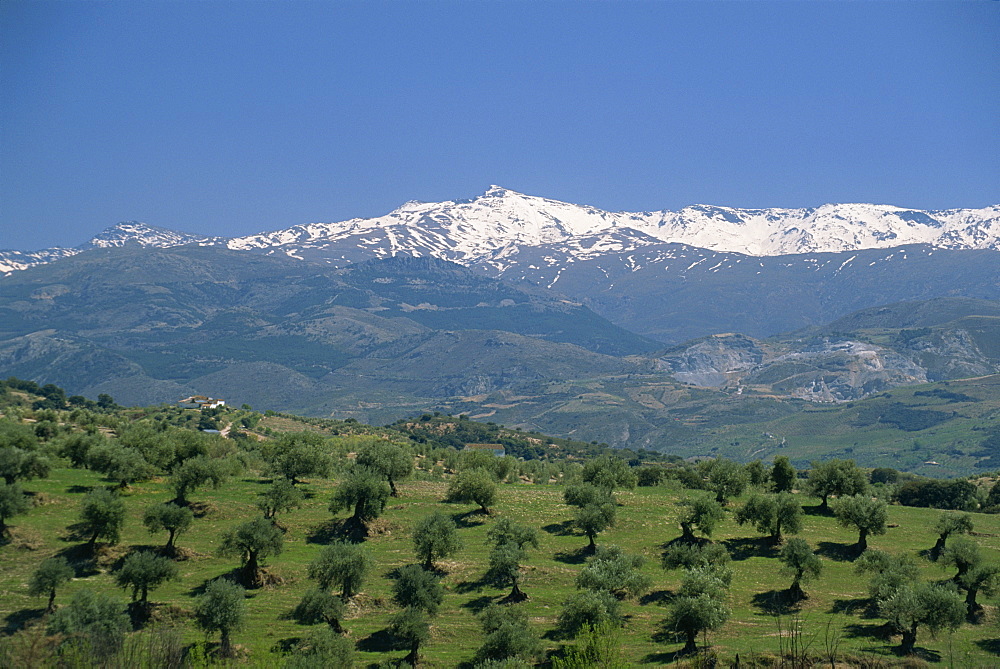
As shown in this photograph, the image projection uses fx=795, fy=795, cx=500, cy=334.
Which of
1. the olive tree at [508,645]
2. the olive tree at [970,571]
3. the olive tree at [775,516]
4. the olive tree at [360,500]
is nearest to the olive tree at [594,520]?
the olive tree at [775,516]

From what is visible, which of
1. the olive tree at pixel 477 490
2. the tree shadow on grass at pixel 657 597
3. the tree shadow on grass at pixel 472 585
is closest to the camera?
the tree shadow on grass at pixel 657 597

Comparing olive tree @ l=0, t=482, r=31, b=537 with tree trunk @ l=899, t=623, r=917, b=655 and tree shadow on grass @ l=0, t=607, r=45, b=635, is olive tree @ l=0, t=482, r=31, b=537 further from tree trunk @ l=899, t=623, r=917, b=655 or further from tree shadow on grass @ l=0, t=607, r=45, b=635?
tree trunk @ l=899, t=623, r=917, b=655

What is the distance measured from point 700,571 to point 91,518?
5285cm

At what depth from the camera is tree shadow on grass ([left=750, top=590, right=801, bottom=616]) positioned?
66875 millimetres

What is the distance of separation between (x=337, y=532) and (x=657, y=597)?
34.8 metres

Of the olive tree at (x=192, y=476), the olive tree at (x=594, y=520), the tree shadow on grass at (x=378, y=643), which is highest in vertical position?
the olive tree at (x=192, y=476)

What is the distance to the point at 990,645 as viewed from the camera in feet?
192

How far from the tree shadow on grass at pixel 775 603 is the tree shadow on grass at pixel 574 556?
17070 mm

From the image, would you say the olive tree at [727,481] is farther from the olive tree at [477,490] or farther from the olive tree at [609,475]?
the olive tree at [477,490]

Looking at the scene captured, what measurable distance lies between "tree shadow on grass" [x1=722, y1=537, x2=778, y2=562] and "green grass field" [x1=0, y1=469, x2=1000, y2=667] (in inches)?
8.1

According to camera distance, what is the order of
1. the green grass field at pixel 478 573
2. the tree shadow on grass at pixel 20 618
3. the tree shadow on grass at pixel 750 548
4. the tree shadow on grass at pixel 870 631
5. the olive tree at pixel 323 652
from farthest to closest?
the tree shadow on grass at pixel 750 548 → the tree shadow on grass at pixel 870 631 → the green grass field at pixel 478 573 → the tree shadow on grass at pixel 20 618 → the olive tree at pixel 323 652

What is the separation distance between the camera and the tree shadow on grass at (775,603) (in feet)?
219

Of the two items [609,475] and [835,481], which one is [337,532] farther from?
[835,481]

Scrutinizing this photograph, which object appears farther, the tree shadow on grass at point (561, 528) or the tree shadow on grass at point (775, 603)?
the tree shadow on grass at point (561, 528)
